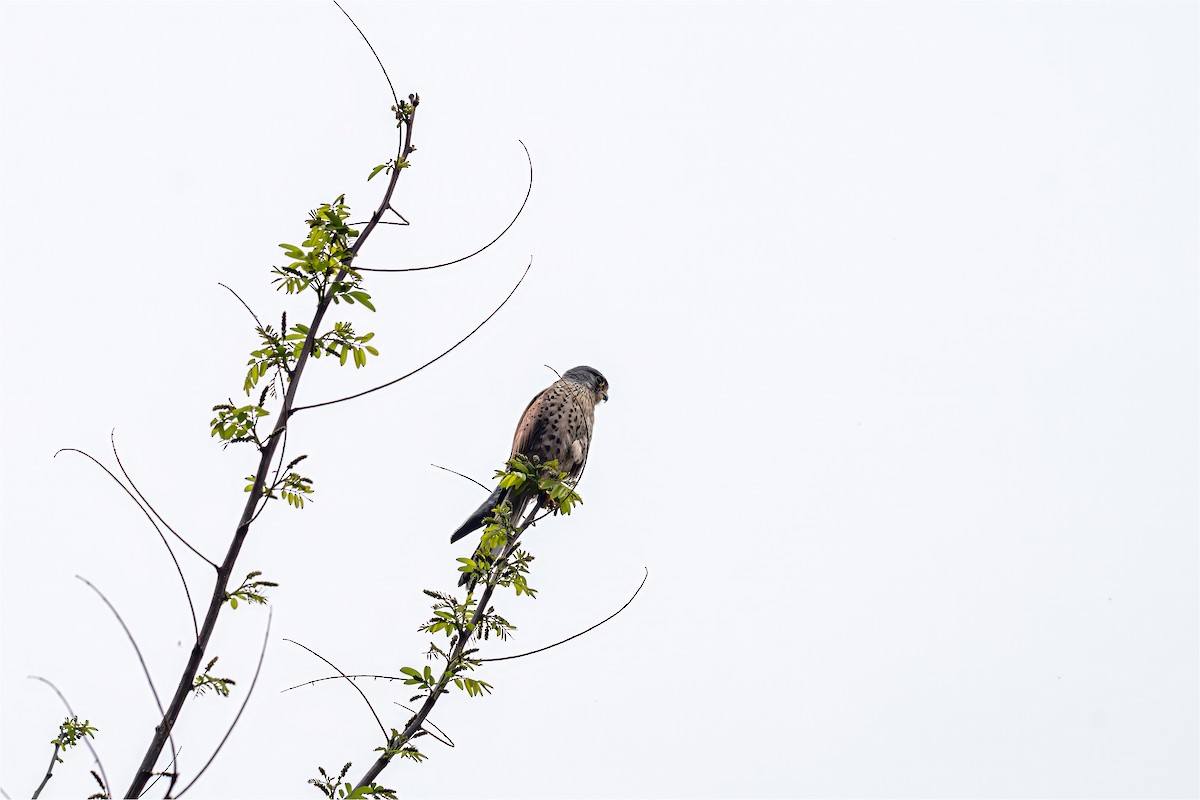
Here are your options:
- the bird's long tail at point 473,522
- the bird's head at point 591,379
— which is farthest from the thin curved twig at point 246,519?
the bird's head at point 591,379

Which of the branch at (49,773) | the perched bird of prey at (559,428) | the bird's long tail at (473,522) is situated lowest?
the branch at (49,773)

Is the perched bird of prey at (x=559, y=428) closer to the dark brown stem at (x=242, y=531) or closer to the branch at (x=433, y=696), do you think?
the branch at (x=433, y=696)

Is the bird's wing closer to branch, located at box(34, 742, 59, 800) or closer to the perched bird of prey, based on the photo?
the perched bird of prey

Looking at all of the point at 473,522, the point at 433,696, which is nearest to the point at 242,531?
the point at 433,696

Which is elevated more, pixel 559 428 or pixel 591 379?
pixel 591 379

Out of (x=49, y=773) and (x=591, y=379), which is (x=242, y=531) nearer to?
(x=49, y=773)

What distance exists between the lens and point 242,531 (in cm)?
290

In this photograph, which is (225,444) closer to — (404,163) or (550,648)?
(404,163)

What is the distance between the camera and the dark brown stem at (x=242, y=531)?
2637mm

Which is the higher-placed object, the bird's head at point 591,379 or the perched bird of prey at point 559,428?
the bird's head at point 591,379

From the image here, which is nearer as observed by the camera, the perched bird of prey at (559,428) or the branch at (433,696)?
the branch at (433,696)

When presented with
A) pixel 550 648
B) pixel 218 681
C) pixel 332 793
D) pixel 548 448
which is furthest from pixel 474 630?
pixel 548 448

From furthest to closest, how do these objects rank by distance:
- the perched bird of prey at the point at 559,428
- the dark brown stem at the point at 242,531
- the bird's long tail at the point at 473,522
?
the perched bird of prey at the point at 559,428 → the bird's long tail at the point at 473,522 → the dark brown stem at the point at 242,531

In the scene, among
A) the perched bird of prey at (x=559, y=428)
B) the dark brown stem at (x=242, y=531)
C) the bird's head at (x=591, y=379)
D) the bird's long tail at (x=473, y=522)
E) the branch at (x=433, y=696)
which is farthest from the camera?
the bird's head at (x=591, y=379)
